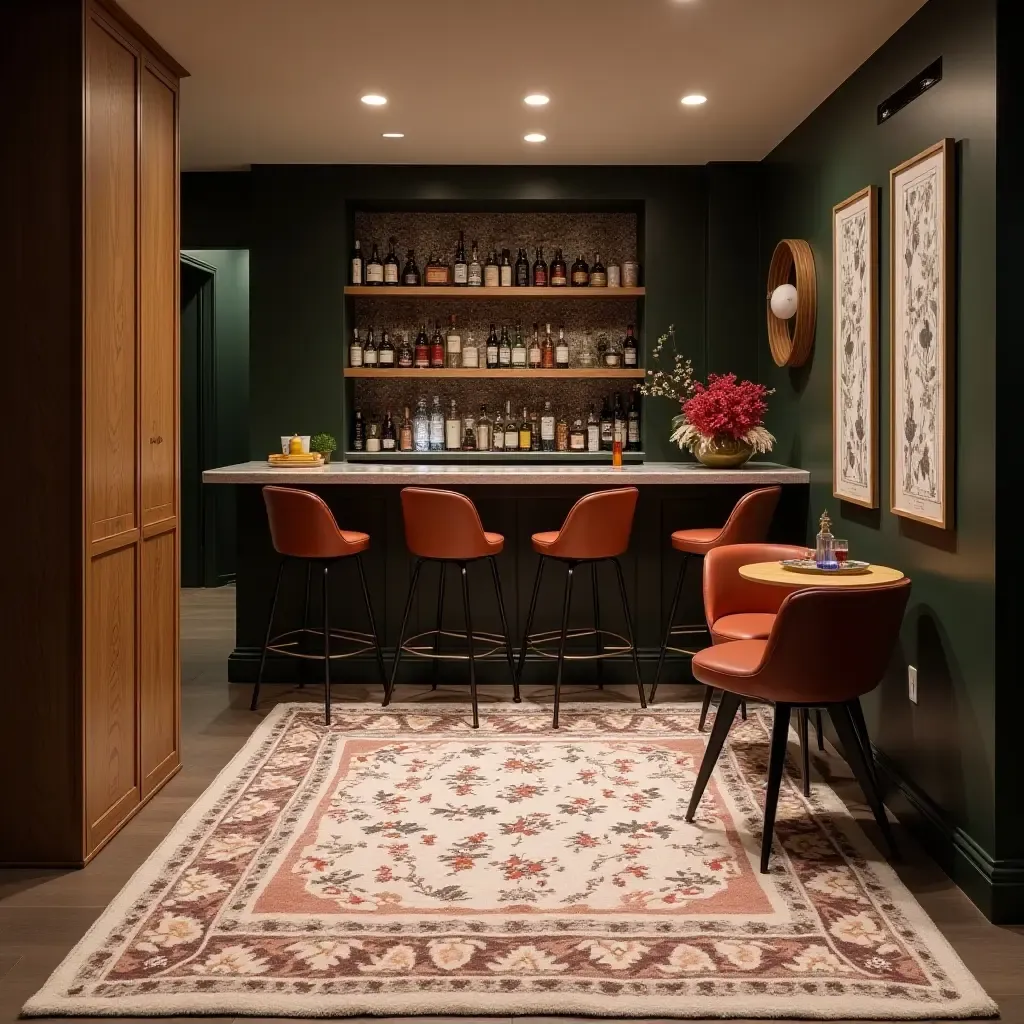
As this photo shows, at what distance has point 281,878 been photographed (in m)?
2.99

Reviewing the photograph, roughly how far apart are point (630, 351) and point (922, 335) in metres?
2.80

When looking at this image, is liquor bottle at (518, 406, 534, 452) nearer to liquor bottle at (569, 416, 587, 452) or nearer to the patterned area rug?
liquor bottle at (569, 416, 587, 452)

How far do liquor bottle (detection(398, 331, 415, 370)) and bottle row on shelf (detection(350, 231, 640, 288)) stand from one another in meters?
0.33

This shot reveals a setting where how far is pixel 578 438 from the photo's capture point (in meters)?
6.12

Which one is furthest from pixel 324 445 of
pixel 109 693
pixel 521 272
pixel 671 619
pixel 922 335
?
pixel 922 335

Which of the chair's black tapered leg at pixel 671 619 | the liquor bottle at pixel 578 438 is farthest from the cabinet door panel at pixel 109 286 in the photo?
the liquor bottle at pixel 578 438

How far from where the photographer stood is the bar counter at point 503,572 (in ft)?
17.0

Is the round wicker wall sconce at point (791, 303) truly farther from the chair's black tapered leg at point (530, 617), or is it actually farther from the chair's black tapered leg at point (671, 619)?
the chair's black tapered leg at point (530, 617)

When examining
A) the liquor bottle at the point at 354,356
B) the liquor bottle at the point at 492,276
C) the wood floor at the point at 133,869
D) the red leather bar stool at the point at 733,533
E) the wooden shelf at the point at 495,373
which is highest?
the liquor bottle at the point at 492,276

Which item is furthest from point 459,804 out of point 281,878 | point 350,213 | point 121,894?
point 350,213

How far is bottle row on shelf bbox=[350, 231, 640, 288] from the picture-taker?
599 centimetres

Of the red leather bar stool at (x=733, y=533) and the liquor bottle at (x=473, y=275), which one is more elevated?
the liquor bottle at (x=473, y=275)

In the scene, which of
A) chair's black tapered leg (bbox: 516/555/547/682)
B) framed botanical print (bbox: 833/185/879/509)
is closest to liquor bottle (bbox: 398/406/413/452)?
chair's black tapered leg (bbox: 516/555/547/682)

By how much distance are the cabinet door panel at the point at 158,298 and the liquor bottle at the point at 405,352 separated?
2168 millimetres
